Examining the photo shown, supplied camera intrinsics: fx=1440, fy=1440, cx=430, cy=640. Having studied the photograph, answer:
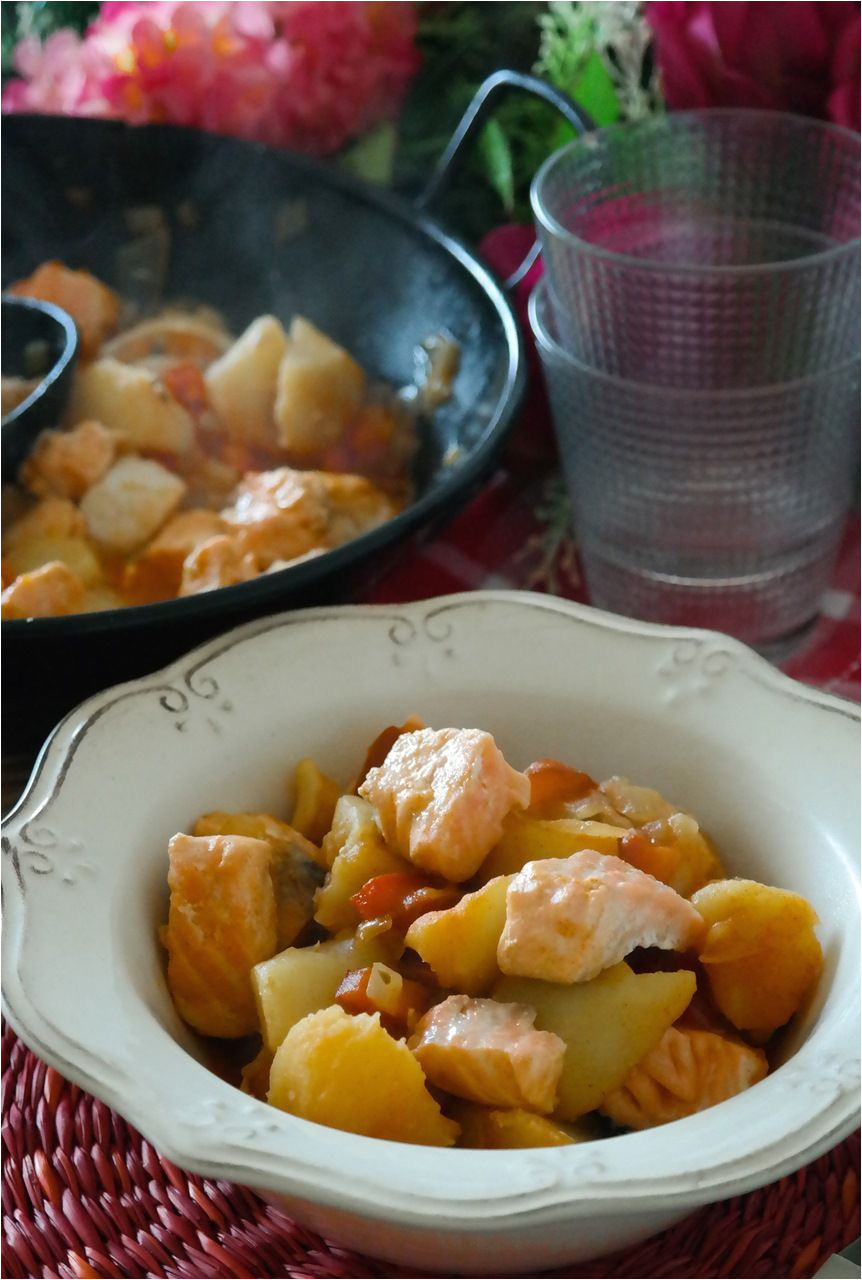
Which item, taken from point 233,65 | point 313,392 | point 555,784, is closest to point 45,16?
point 233,65

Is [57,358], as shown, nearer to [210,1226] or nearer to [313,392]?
[313,392]

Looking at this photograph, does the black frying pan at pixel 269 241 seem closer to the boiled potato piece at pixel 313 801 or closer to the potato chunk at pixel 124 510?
the potato chunk at pixel 124 510

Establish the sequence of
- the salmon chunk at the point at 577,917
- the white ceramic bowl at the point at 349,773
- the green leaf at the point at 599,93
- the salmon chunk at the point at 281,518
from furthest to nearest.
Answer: the green leaf at the point at 599,93, the salmon chunk at the point at 281,518, the salmon chunk at the point at 577,917, the white ceramic bowl at the point at 349,773

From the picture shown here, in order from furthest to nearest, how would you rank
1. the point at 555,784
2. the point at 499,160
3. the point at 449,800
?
the point at 499,160
the point at 555,784
the point at 449,800

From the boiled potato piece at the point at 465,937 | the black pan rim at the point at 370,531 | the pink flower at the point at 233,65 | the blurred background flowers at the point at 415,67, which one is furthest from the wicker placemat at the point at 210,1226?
the pink flower at the point at 233,65

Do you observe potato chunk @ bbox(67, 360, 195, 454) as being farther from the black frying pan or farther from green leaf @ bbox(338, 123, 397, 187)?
green leaf @ bbox(338, 123, 397, 187)
